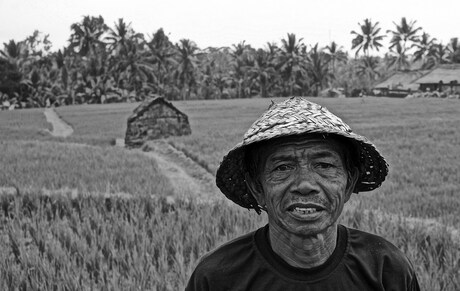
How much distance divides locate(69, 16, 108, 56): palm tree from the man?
36.4 m

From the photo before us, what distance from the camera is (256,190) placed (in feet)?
4.59

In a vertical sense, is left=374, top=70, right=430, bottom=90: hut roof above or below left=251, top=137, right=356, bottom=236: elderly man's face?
below

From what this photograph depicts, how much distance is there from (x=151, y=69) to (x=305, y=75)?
1015 cm

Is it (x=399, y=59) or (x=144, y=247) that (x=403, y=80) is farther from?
(x=144, y=247)

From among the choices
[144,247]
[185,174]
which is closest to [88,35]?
[185,174]

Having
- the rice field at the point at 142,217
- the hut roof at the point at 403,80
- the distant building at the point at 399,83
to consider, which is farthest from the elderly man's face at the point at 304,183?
the hut roof at the point at 403,80

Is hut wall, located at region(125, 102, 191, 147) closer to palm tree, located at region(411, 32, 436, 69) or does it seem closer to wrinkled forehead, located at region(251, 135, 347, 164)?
wrinkled forehead, located at region(251, 135, 347, 164)

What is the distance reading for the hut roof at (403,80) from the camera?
3709cm

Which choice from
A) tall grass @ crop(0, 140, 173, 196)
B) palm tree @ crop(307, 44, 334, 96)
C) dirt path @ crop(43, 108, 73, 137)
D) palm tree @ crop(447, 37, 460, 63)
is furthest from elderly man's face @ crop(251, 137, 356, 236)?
palm tree @ crop(447, 37, 460, 63)

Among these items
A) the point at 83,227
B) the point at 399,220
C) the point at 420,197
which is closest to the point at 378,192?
the point at 420,197

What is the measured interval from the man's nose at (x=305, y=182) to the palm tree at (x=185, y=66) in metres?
33.8

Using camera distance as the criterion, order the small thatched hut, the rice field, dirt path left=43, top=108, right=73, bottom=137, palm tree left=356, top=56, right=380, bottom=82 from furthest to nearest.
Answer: palm tree left=356, top=56, right=380, bottom=82
dirt path left=43, top=108, right=73, bottom=137
the small thatched hut
the rice field

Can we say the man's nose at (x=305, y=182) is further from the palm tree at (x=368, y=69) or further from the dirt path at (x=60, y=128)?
the palm tree at (x=368, y=69)

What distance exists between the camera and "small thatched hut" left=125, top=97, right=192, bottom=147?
12.9 meters
